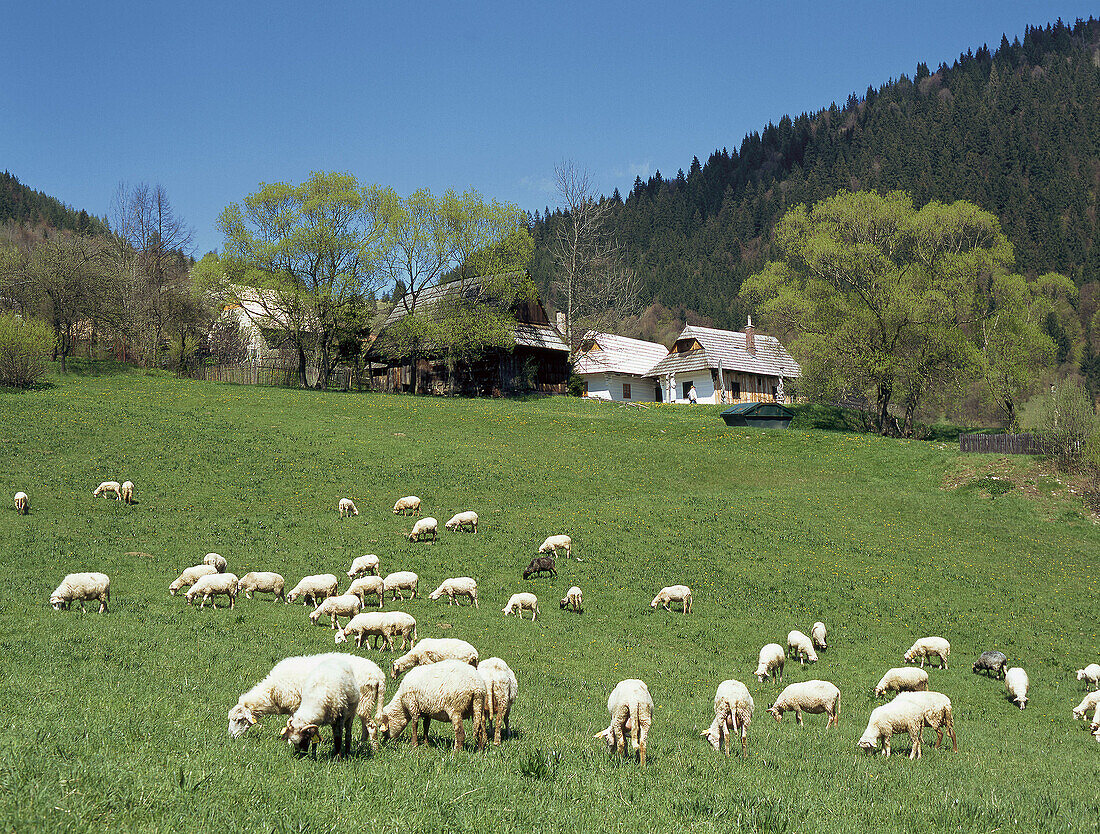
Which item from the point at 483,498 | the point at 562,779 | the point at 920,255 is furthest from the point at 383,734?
the point at 920,255

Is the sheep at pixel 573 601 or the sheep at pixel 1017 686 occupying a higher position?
the sheep at pixel 573 601

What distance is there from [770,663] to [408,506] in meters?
17.2

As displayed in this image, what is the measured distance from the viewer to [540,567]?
2291 cm

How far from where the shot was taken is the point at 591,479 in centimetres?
3650

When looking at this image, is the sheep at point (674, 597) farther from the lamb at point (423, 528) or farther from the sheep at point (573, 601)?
the lamb at point (423, 528)

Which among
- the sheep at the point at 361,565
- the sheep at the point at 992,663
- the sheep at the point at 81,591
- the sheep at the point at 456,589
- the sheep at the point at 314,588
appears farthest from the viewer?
the sheep at the point at 361,565

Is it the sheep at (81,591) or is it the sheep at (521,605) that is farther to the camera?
the sheep at (521,605)

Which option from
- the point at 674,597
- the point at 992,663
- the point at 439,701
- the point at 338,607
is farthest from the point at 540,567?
the point at 439,701

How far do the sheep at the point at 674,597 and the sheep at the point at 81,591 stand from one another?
48.6 ft

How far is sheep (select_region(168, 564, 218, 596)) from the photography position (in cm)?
1844

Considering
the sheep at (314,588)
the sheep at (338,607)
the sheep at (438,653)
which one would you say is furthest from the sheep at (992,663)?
the sheep at (314,588)

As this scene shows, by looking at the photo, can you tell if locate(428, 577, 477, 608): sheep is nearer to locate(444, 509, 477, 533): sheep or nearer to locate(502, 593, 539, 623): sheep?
locate(502, 593, 539, 623): sheep

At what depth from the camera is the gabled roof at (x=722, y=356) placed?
79.8 m

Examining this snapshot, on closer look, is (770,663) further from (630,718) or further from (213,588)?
(213,588)
